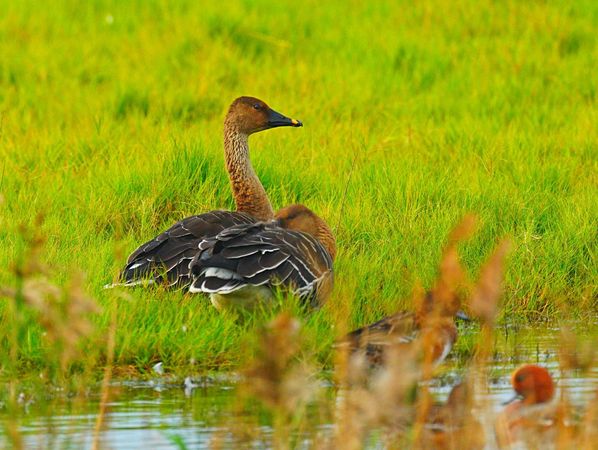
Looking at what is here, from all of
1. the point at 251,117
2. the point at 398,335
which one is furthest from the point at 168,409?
the point at 251,117

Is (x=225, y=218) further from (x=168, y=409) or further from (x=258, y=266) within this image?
(x=168, y=409)

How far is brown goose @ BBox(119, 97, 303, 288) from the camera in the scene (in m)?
6.91

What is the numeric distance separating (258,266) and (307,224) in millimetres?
1067

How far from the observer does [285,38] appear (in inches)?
521

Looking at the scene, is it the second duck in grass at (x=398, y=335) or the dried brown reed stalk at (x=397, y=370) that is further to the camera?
the second duck in grass at (x=398, y=335)

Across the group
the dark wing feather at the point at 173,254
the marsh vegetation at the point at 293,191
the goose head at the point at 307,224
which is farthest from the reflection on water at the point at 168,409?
the goose head at the point at 307,224

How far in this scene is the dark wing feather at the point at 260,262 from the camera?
6.24 m

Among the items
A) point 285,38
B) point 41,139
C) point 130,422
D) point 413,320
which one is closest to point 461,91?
point 285,38

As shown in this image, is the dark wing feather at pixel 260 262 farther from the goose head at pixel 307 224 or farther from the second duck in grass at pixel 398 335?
the second duck in grass at pixel 398 335

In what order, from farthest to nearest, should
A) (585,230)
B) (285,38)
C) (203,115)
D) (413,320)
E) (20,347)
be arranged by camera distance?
(285,38) < (203,115) < (585,230) < (20,347) < (413,320)

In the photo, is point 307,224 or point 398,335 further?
point 307,224

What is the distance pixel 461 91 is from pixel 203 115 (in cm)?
233

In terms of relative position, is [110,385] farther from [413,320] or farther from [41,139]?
[41,139]

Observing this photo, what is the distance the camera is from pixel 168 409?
541 centimetres
